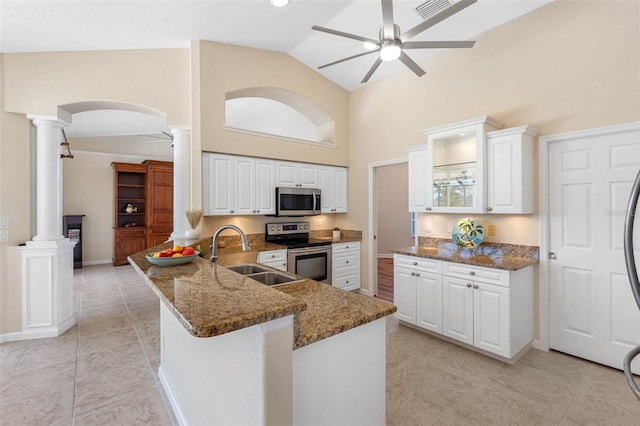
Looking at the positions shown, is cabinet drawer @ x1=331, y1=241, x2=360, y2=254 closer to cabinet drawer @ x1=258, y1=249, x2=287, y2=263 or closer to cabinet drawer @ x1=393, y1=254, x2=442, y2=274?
cabinet drawer @ x1=258, y1=249, x2=287, y2=263

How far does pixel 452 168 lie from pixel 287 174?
2347 mm

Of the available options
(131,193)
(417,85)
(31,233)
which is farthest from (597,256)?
(131,193)

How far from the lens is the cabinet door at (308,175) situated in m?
4.68

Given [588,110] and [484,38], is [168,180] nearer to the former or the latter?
[484,38]

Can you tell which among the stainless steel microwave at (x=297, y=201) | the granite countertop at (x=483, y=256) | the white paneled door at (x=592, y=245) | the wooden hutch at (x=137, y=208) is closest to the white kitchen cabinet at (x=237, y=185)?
the stainless steel microwave at (x=297, y=201)

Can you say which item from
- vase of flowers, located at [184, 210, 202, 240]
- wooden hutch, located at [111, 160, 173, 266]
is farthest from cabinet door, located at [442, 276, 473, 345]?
wooden hutch, located at [111, 160, 173, 266]

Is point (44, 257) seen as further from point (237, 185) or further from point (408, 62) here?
point (408, 62)

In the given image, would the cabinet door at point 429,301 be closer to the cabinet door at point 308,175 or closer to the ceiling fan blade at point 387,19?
the cabinet door at point 308,175

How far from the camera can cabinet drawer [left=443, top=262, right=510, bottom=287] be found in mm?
2664

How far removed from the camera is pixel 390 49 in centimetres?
235

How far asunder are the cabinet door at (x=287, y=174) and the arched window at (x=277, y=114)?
49 cm

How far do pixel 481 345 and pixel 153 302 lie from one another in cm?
454

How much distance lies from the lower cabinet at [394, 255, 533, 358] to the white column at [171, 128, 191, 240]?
2866mm

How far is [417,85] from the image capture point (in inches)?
161
